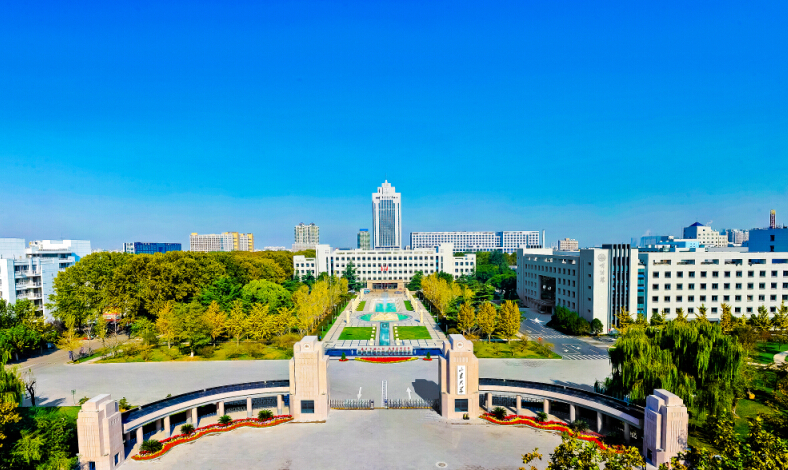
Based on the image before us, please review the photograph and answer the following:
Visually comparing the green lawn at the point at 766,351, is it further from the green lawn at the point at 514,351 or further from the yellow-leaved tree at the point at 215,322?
the yellow-leaved tree at the point at 215,322

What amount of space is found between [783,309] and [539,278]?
25590 millimetres

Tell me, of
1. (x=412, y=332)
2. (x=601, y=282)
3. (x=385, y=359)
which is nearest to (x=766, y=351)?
(x=601, y=282)

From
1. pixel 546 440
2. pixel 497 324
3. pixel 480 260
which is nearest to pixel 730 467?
pixel 546 440

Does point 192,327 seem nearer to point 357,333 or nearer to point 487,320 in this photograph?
point 357,333

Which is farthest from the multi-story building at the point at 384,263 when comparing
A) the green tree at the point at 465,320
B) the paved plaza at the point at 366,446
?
the paved plaza at the point at 366,446

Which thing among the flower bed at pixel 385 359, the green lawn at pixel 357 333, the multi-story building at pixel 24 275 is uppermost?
the multi-story building at pixel 24 275

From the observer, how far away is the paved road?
3497 centimetres

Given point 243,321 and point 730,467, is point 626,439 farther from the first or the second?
point 243,321

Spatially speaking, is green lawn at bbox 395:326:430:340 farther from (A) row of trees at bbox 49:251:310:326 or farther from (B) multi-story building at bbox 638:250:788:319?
(B) multi-story building at bbox 638:250:788:319

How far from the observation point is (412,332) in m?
44.5

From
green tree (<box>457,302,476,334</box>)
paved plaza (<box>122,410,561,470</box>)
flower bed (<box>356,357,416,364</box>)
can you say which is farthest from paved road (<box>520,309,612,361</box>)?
paved plaza (<box>122,410,561,470</box>)

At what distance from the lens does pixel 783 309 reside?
Answer: 1613 inches

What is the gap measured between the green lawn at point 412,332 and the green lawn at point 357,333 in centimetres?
306

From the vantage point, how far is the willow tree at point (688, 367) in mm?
19312
